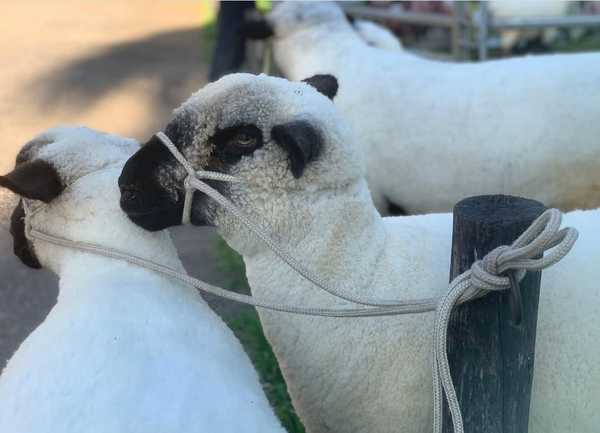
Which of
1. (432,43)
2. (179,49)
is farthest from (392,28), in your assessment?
(179,49)

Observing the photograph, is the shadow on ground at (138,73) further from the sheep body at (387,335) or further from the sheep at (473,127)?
the sheep body at (387,335)

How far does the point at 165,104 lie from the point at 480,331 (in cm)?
697

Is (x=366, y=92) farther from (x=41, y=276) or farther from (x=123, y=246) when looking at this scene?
(x=123, y=246)

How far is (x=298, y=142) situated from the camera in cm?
232

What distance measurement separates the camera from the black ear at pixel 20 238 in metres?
2.87

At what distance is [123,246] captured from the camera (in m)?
2.64

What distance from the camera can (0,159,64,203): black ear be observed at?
2594 mm

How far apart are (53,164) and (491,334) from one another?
4.74 feet

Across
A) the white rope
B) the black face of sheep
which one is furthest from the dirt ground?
the white rope

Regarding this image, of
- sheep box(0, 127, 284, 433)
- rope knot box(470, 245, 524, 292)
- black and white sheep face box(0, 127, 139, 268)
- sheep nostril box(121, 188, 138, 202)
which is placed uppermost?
rope knot box(470, 245, 524, 292)

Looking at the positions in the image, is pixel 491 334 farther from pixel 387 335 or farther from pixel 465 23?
pixel 465 23

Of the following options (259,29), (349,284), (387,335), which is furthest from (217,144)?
(259,29)

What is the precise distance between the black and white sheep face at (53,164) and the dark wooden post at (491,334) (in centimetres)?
122

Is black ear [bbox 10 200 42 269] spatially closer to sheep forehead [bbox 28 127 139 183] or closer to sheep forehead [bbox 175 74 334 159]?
sheep forehead [bbox 28 127 139 183]
